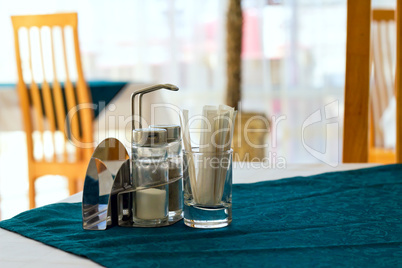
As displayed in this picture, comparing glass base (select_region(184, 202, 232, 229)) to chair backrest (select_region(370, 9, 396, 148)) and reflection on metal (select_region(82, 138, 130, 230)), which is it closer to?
reflection on metal (select_region(82, 138, 130, 230))

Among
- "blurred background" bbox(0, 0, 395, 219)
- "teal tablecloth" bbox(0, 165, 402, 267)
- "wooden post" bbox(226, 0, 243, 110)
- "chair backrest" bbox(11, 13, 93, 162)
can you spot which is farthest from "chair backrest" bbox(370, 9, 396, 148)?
"teal tablecloth" bbox(0, 165, 402, 267)

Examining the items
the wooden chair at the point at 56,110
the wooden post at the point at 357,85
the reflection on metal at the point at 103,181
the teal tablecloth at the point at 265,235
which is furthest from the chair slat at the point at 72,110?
the reflection on metal at the point at 103,181

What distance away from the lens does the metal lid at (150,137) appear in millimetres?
658

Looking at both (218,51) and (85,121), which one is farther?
(218,51)

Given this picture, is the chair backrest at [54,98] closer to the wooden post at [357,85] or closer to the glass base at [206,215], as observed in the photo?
the wooden post at [357,85]

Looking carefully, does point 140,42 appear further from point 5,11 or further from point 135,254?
point 135,254

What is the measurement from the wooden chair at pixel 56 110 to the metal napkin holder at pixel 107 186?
166cm

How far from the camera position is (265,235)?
63 cm

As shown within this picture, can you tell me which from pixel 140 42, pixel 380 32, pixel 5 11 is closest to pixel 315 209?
pixel 380 32

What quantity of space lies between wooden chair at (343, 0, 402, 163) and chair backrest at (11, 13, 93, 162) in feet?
4.59

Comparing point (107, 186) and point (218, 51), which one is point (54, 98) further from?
point (107, 186)

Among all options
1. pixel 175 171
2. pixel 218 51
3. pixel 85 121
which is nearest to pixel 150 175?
pixel 175 171

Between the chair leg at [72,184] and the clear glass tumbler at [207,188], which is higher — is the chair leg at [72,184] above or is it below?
below

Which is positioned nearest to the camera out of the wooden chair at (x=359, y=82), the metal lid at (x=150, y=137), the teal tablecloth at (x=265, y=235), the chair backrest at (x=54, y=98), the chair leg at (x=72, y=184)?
the teal tablecloth at (x=265, y=235)
